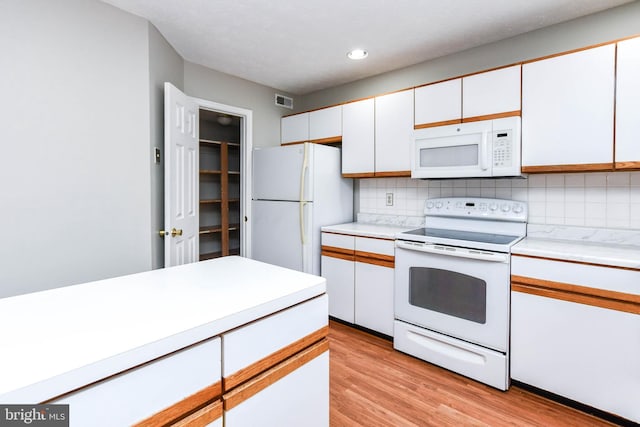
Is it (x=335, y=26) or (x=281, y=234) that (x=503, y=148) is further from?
(x=281, y=234)

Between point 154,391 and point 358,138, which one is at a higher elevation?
point 358,138

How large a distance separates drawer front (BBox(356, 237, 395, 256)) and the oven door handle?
93 mm

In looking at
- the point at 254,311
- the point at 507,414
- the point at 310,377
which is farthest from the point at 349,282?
the point at 254,311

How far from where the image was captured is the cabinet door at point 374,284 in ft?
8.65

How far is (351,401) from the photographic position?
1937 millimetres

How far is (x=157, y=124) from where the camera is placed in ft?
7.86

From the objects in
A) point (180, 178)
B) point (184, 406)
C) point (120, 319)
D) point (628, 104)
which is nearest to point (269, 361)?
point (184, 406)

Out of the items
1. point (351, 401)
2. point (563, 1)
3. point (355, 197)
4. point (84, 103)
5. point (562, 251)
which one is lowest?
point (351, 401)

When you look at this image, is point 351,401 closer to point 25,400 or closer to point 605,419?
point 605,419

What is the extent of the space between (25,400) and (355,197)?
313 centimetres

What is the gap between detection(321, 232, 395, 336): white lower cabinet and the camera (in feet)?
8.71

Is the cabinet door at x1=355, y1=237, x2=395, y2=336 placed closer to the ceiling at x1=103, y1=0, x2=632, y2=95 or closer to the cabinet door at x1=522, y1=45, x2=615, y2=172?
the cabinet door at x1=522, y1=45, x2=615, y2=172

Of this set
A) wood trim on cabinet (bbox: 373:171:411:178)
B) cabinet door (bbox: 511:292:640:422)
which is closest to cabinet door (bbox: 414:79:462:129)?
wood trim on cabinet (bbox: 373:171:411:178)

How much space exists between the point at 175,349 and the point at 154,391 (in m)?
0.10
